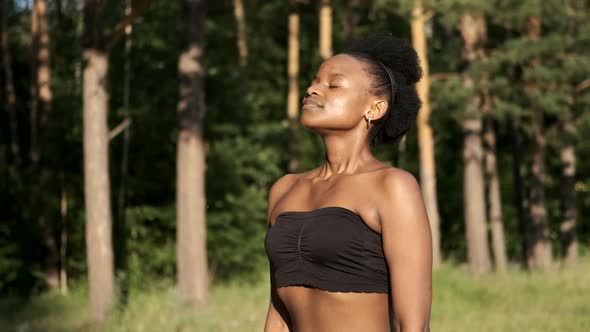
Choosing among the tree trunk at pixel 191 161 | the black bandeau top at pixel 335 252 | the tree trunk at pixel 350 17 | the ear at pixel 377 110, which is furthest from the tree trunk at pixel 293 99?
the black bandeau top at pixel 335 252

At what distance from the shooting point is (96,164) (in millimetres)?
14930

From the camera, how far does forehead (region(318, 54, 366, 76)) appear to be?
3.25m

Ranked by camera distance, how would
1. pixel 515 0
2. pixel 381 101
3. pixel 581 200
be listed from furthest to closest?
pixel 581 200 < pixel 515 0 < pixel 381 101

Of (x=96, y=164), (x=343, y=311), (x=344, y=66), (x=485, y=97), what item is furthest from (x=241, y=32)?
(x=343, y=311)

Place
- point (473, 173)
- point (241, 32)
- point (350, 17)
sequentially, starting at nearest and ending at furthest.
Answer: point (473, 173)
point (350, 17)
point (241, 32)

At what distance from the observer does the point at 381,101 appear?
3.29m

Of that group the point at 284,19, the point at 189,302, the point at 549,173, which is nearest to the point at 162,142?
the point at 189,302

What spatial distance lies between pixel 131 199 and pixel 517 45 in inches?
394

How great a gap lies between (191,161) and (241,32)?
15.6m

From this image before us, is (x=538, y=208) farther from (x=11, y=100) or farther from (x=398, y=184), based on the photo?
(x=398, y=184)

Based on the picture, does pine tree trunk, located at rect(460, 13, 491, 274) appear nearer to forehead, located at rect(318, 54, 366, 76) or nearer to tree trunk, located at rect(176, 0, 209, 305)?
tree trunk, located at rect(176, 0, 209, 305)

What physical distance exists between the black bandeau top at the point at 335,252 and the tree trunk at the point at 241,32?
88.5 ft

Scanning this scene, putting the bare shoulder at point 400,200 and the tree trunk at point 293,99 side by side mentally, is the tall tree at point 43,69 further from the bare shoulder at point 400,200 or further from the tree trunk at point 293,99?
the bare shoulder at point 400,200

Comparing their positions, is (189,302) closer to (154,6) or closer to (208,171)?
(208,171)
